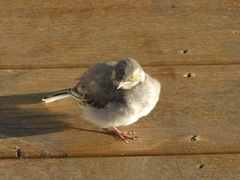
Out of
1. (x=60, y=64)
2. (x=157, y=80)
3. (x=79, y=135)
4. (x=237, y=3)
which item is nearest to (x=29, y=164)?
(x=79, y=135)

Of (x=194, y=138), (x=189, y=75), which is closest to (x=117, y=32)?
(x=189, y=75)

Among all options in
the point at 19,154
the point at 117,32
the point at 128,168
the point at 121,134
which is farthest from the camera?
the point at 117,32

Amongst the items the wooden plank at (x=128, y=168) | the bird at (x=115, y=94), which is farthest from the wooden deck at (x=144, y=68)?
the bird at (x=115, y=94)

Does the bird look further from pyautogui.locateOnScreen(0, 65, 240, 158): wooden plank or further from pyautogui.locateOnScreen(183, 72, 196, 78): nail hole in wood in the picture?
pyautogui.locateOnScreen(183, 72, 196, 78): nail hole in wood

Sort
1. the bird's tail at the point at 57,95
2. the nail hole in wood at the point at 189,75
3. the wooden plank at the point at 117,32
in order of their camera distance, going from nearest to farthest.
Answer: the bird's tail at the point at 57,95 → the nail hole in wood at the point at 189,75 → the wooden plank at the point at 117,32

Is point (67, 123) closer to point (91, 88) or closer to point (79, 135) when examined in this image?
point (79, 135)

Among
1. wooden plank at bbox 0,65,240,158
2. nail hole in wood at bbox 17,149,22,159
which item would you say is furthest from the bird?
nail hole in wood at bbox 17,149,22,159

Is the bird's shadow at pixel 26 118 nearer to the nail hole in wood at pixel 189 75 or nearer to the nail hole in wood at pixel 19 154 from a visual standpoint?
the nail hole in wood at pixel 19 154

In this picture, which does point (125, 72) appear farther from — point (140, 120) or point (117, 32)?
point (117, 32)
